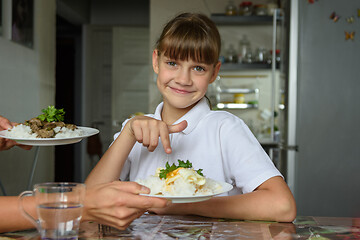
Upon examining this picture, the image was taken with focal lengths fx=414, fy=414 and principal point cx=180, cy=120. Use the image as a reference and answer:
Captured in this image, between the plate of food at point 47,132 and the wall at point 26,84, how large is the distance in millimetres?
1813

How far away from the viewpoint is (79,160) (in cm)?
Answer: 697

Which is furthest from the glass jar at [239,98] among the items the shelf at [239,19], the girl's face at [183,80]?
the girl's face at [183,80]

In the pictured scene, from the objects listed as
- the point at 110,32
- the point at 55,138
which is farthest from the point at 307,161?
the point at 110,32

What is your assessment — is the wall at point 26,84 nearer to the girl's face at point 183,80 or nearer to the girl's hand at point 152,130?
the girl's face at point 183,80

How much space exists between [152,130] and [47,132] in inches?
17.6

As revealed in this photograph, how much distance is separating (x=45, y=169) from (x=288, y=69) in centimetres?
260

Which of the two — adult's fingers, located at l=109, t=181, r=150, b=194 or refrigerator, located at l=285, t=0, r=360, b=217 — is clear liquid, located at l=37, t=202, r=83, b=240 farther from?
refrigerator, located at l=285, t=0, r=360, b=217

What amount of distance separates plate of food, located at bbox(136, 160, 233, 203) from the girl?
122 millimetres

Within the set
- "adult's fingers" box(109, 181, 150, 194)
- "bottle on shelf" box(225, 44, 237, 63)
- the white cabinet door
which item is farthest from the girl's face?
the white cabinet door

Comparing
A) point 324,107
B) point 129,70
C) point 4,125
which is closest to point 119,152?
point 4,125

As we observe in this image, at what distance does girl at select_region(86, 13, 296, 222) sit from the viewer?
3.53ft

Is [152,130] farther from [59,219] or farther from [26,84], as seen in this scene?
[26,84]

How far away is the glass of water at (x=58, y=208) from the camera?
728 millimetres

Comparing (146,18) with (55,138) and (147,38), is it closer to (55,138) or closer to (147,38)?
(147,38)
